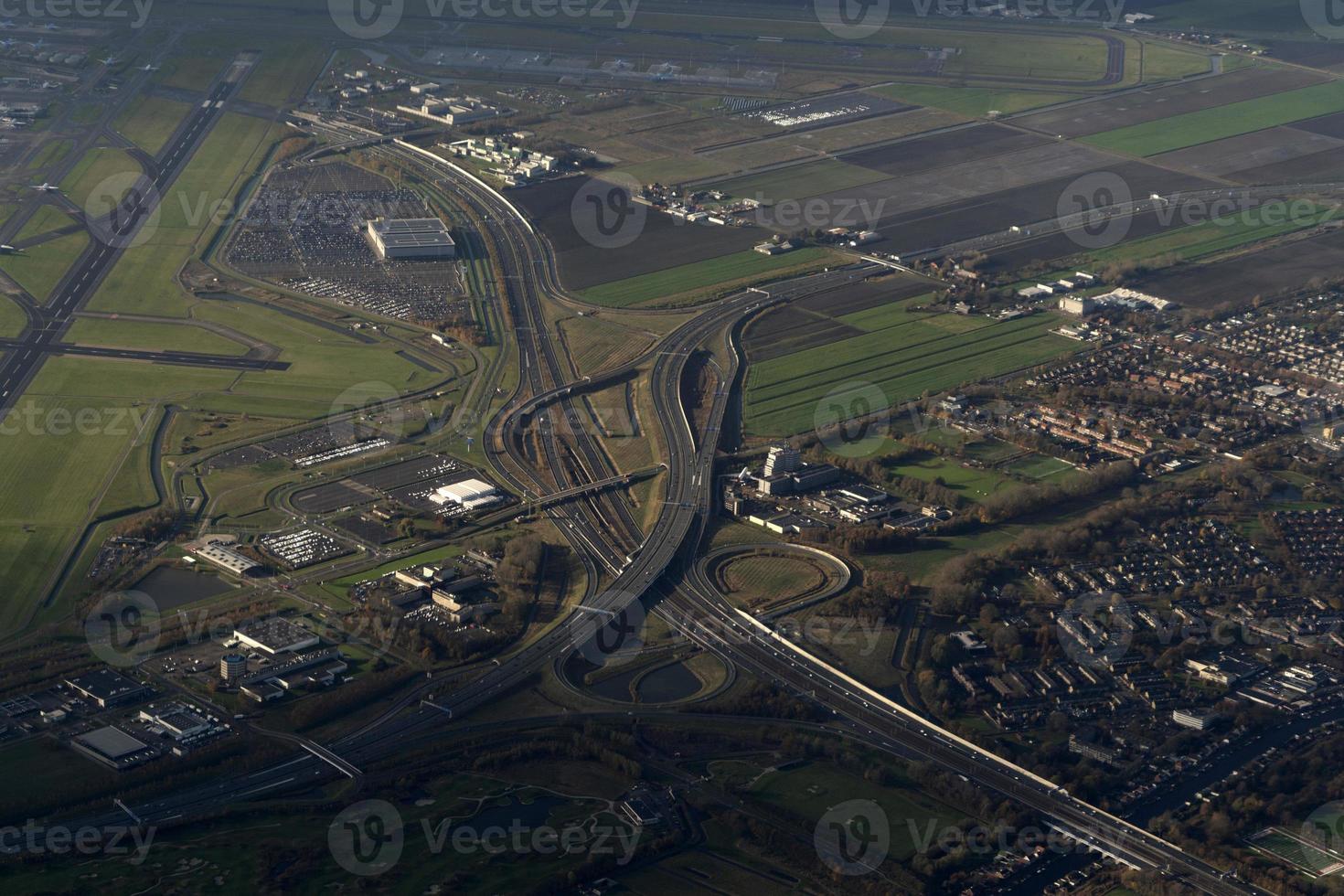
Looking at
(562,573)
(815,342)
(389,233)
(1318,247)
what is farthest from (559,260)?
(1318,247)

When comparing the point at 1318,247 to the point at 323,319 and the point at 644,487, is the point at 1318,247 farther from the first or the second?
the point at 323,319

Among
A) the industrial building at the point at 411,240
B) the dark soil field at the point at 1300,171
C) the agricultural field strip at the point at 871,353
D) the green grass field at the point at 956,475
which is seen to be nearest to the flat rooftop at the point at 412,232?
the industrial building at the point at 411,240

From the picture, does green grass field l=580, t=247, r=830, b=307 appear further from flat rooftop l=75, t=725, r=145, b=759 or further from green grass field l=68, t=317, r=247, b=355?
flat rooftop l=75, t=725, r=145, b=759

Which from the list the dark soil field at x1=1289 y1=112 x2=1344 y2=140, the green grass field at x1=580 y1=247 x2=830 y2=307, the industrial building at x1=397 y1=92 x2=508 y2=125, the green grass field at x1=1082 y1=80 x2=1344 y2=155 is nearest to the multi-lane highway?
the green grass field at x1=580 y1=247 x2=830 y2=307

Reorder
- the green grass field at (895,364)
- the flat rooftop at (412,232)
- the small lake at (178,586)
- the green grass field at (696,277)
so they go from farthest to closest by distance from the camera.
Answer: the flat rooftop at (412,232) → the green grass field at (696,277) → the green grass field at (895,364) → the small lake at (178,586)

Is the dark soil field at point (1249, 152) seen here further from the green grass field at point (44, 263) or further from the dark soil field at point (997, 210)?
the green grass field at point (44, 263)

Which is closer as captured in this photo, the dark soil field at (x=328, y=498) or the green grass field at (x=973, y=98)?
the dark soil field at (x=328, y=498)
